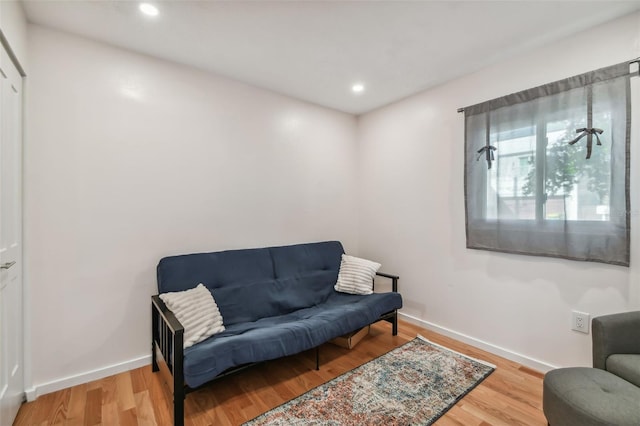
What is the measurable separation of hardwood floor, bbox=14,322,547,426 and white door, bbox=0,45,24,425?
28 centimetres

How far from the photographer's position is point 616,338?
62.4 inches

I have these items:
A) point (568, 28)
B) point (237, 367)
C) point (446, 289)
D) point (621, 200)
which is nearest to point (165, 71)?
point (237, 367)

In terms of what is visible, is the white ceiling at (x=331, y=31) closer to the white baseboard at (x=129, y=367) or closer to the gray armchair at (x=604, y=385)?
the gray armchair at (x=604, y=385)

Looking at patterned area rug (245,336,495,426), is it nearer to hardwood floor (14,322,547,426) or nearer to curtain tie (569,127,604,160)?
hardwood floor (14,322,547,426)

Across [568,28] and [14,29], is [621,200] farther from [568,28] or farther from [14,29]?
[14,29]

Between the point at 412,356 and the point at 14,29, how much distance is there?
11.2ft

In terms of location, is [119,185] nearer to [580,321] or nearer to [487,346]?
[487,346]

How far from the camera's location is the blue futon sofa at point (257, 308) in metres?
1.67

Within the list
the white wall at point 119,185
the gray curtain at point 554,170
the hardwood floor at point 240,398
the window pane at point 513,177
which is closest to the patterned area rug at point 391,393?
the hardwood floor at point 240,398

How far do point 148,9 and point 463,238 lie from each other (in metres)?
2.96

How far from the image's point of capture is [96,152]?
2094 millimetres

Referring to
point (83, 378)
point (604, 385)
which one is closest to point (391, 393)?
point (604, 385)

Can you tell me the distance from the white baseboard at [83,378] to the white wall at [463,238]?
2.53 metres

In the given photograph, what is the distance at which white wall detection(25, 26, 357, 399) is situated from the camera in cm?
194
